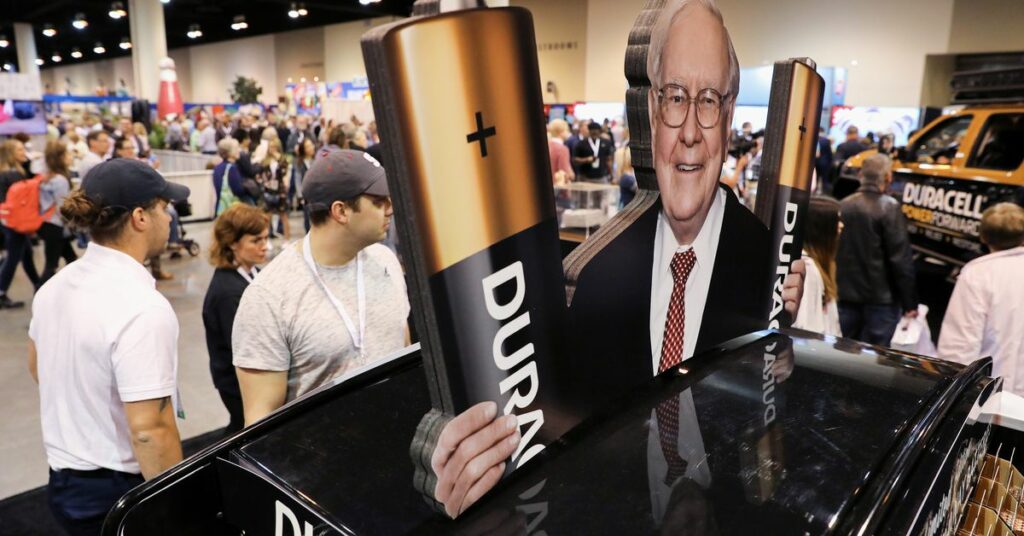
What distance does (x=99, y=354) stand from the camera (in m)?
1.92

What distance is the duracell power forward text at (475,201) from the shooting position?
91 cm

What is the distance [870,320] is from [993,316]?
65.6 inches

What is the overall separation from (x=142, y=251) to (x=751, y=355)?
1791mm

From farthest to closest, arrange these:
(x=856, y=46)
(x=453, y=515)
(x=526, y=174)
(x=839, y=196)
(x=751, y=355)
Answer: (x=856, y=46) < (x=839, y=196) < (x=751, y=355) < (x=526, y=174) < (x=453, y=515)

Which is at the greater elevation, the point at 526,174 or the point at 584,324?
the point at 526,174

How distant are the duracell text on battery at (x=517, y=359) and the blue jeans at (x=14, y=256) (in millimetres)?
7119

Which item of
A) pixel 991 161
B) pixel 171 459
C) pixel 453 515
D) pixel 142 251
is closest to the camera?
pixel 453 515

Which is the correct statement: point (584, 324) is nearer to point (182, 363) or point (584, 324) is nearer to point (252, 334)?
point (252, 334)

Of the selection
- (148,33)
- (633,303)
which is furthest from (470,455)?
(148,33)

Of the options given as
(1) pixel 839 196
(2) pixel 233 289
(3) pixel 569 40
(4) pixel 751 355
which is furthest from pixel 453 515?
(3) pixel 569 40

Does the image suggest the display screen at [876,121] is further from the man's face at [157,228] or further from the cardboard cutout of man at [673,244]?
the man's face at [157,228]

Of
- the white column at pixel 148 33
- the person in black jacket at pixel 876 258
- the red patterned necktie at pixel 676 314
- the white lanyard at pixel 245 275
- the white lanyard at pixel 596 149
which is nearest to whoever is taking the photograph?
the red patterned necktie at pixel 676 314

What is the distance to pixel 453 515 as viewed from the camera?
101cm

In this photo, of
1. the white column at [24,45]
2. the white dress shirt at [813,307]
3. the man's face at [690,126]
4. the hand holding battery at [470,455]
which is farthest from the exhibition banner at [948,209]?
the white column at [24,45]
